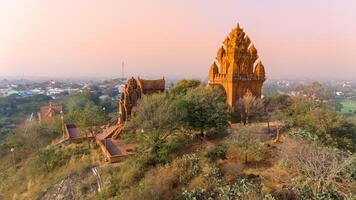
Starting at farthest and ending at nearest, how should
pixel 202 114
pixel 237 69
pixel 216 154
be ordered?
1. pixel 237 69
2. pixel 202 114
3. pixel 216 154

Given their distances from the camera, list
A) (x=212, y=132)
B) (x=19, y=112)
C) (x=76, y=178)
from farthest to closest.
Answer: (x=19, y=112), (x=212, y=132), (x=76, y=178)

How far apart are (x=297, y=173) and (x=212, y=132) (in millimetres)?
7050

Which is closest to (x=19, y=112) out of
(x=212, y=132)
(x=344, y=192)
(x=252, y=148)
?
(x=212, y=132)

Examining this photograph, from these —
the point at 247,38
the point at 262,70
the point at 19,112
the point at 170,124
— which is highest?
the point at 247,38

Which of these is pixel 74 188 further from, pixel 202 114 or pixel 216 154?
pixel 202 114

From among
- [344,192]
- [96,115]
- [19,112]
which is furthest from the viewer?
[19,112]

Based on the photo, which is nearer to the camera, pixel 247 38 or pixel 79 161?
pixel 79 161

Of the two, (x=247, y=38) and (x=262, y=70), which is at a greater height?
(x=247, y=38)

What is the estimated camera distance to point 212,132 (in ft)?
63.9

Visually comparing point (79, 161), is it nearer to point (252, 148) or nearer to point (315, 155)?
point (252, 148)

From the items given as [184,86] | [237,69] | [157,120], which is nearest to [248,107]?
[237,69]

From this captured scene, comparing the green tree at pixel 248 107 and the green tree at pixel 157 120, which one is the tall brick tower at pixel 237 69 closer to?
the green tree at pixel 248 107

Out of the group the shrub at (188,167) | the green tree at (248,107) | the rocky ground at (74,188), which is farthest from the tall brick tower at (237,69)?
the rocky ground at (74,188)

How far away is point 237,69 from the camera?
81.8 ft
